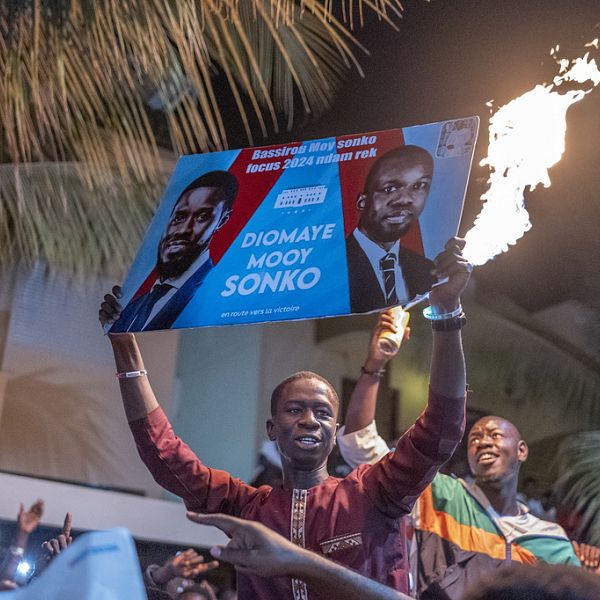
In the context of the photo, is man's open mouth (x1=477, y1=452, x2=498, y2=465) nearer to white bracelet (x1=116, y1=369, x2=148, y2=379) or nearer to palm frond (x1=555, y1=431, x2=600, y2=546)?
white bracelet (x1=116, y1=369, x2=148, y2=379)

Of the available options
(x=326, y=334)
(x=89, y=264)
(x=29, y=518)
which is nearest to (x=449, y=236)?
(x=29, y=518)

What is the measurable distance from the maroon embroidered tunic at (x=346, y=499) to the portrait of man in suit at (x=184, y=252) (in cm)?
34

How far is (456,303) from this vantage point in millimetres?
2887

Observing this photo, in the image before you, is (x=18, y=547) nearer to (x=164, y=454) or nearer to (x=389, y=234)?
(x=164, y=454)

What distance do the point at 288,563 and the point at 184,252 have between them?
1.43 m

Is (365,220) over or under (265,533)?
over

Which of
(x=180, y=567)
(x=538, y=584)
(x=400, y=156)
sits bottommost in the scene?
(x=538, y=584)

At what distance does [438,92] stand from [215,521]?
23.7 ft

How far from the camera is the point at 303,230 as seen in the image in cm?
304

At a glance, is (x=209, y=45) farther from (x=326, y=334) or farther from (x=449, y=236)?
(x=326, y=334)

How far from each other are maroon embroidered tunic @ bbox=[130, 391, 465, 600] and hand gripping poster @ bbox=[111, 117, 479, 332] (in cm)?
38

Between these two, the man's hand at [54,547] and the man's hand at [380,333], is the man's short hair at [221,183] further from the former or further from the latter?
the man's hand at [54,547]

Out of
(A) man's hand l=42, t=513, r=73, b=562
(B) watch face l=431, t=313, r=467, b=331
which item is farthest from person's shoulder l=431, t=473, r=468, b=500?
(B) watch face l=431, t=313, r=467, b=331

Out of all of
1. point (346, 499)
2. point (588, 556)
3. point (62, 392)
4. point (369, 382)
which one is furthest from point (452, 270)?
point (62, 392)
